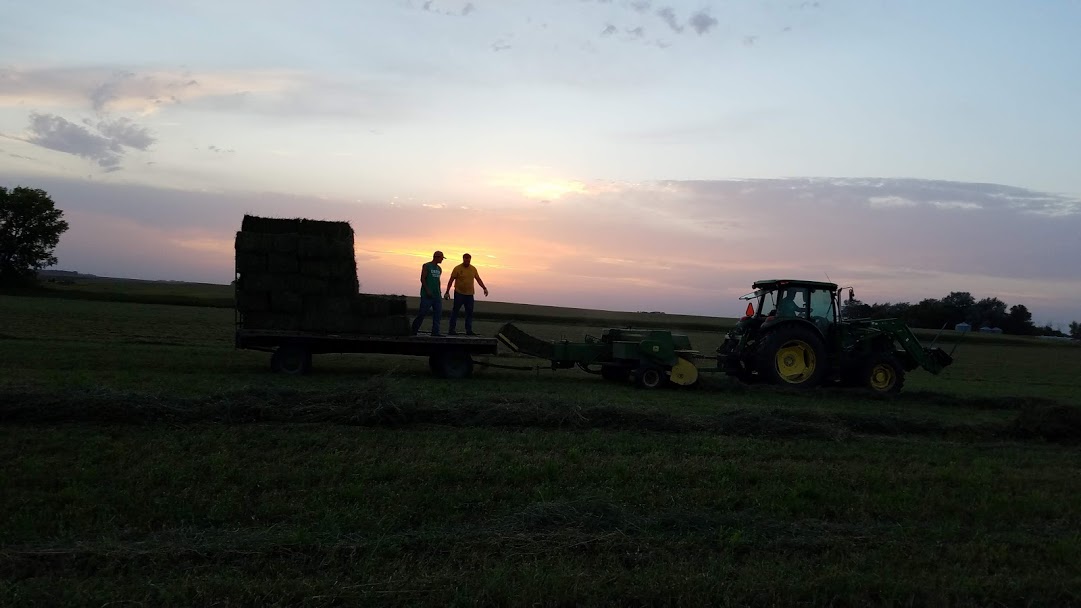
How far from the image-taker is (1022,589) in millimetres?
5211

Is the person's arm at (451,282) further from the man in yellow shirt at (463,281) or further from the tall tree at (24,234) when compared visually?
the tall tree at (24,234)

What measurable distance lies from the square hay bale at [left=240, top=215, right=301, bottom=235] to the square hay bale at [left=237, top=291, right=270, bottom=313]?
3.86 ft

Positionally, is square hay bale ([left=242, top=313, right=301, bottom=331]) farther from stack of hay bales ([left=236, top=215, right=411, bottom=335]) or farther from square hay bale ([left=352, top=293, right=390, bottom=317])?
square hay bale ([left=352, top=293, right=390, bottom=317])

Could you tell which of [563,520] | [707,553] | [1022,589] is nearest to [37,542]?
[563,520]

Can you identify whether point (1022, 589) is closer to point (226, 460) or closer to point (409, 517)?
point (409, 517)

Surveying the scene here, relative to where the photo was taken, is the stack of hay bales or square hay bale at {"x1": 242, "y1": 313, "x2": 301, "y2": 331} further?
square hay bale at {"x1": 242, "y1": 313, "x2": 301, "y2": 331}

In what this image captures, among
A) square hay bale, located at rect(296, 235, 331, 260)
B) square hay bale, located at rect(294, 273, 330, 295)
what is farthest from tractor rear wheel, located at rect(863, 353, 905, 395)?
square hay bale, located at rect(296, 235, 331, 260)

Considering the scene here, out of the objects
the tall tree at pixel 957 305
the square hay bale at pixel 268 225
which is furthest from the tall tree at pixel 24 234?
the tall tree at pixel 957 305

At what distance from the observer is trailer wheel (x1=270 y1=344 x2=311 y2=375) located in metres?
14.5

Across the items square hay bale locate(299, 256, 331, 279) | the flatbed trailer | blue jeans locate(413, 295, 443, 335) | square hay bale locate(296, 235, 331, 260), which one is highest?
square hay bale locate(296, 235, 331, 260)

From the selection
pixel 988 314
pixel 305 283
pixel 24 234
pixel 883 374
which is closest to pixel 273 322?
pixel 305 283

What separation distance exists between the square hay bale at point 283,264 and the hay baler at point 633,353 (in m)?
4.01

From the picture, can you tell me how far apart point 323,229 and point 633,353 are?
6.22 metres

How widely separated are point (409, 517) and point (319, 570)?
1293 mm
